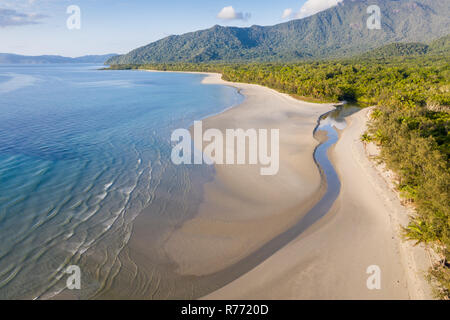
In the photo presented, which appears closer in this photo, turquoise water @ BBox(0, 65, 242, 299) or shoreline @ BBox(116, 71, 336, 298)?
turquoise water @ BBox(0, 65, 242, 299)

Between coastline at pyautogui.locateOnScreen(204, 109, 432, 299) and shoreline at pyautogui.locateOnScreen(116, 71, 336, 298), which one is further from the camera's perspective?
shoreline at pyautogui.locateOnScreen(116, 71, 336, 298)

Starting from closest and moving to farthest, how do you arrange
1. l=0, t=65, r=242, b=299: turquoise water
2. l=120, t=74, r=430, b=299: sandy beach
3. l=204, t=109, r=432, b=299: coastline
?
l=204, t=109, r=432, b=299: coastline, l=120, t=74, r=430, b=299: sandy beach, l=0, t=65, r=242, b=299: turquoise water

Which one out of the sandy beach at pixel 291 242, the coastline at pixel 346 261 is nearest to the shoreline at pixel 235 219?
the sandy beach at pixel 291 242

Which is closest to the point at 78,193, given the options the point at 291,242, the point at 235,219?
the point at 235,219

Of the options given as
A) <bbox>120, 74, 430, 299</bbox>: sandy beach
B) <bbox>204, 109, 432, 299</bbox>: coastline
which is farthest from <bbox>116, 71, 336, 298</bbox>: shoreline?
<bbox>204, 109, 432, 299</bbox>: coastline

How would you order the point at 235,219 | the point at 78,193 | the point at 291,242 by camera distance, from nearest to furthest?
1. the point at 291,242
2. the point at 235,219
3. the point at 78,193

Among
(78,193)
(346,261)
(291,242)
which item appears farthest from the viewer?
(78,193)

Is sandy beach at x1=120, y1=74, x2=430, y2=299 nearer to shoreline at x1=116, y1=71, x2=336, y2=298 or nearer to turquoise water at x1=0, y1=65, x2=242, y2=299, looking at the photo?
shoreline at x1=116, y1=71, x2=336, y2=298

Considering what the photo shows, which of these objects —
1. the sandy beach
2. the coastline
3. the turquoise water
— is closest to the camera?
the coastline

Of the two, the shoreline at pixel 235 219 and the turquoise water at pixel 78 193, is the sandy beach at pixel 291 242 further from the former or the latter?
the turquoise water at pixel 78 193

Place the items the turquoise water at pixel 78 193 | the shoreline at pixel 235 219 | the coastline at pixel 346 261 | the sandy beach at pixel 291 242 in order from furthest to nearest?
the shoreline at pixel 235 219 → the turquoise water at pixel 78 193 → the sandy beach at pixel 291 242 → the coastline at pixel 346 261

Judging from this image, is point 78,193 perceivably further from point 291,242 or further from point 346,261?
point 346,261

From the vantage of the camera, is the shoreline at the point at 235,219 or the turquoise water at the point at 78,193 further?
the shoreline at the point at 235,219
